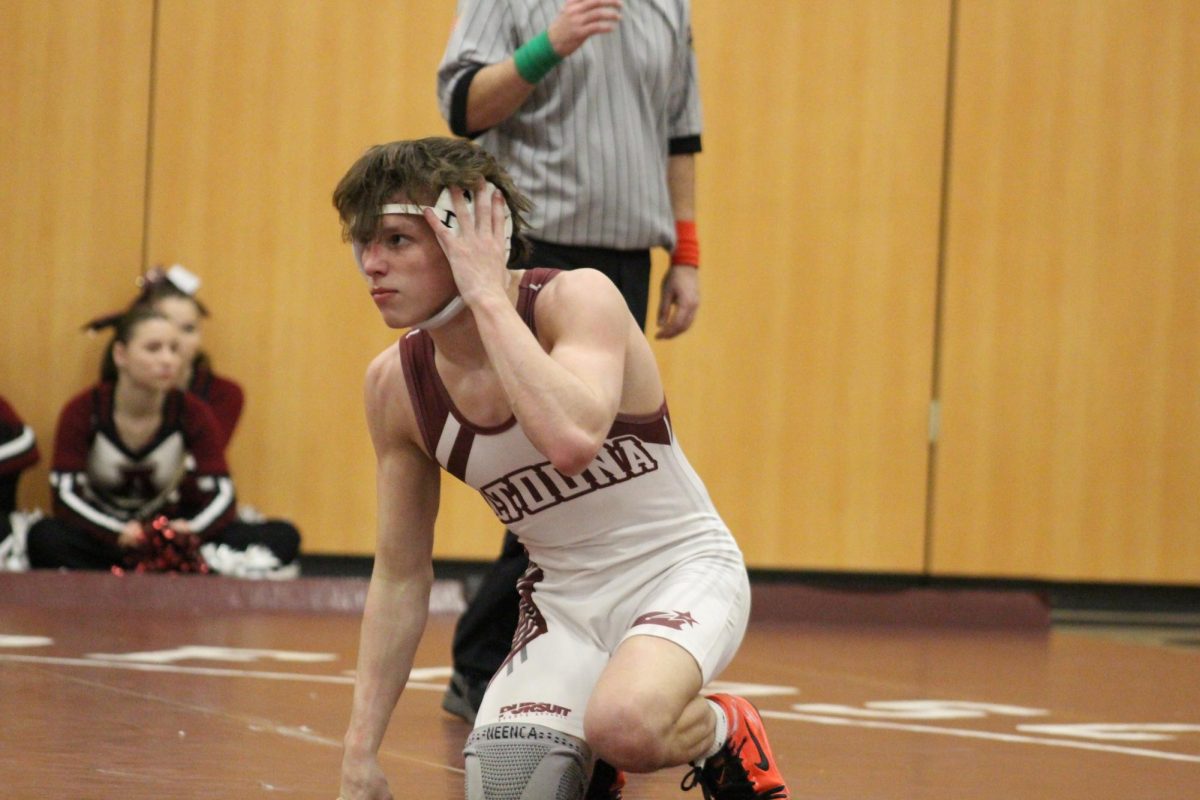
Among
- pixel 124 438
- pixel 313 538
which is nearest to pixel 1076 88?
pixel 313 538

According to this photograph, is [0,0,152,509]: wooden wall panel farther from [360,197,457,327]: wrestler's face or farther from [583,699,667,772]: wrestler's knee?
[583,699,667,772]: wrestler's knee

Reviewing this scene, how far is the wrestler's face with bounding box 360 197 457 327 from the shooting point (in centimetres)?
223

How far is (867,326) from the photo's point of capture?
6512 mm

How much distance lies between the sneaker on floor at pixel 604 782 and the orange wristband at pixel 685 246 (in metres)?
1.36

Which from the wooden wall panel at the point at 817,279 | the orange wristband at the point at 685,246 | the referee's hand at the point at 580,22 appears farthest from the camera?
the wooden wall panel at the point at 817,279

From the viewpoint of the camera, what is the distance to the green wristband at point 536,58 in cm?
309

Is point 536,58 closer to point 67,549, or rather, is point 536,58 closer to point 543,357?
point 543,357

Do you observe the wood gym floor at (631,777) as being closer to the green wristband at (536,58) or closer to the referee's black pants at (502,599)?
the referee's black pants at (502,599)

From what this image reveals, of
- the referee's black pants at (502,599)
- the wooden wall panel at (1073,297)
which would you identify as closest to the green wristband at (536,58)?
the referee's black pants at (502,599)

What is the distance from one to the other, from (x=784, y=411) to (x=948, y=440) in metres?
0.65

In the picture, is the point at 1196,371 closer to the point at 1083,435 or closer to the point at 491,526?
the point at 1083,435

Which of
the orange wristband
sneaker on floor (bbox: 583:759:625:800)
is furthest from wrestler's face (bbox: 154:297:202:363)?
sneaker on floor (bbox: 583:759:625:800)

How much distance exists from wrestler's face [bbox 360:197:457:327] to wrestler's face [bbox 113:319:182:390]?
3.46 meters

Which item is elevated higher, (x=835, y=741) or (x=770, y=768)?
(x=770, y=768)
